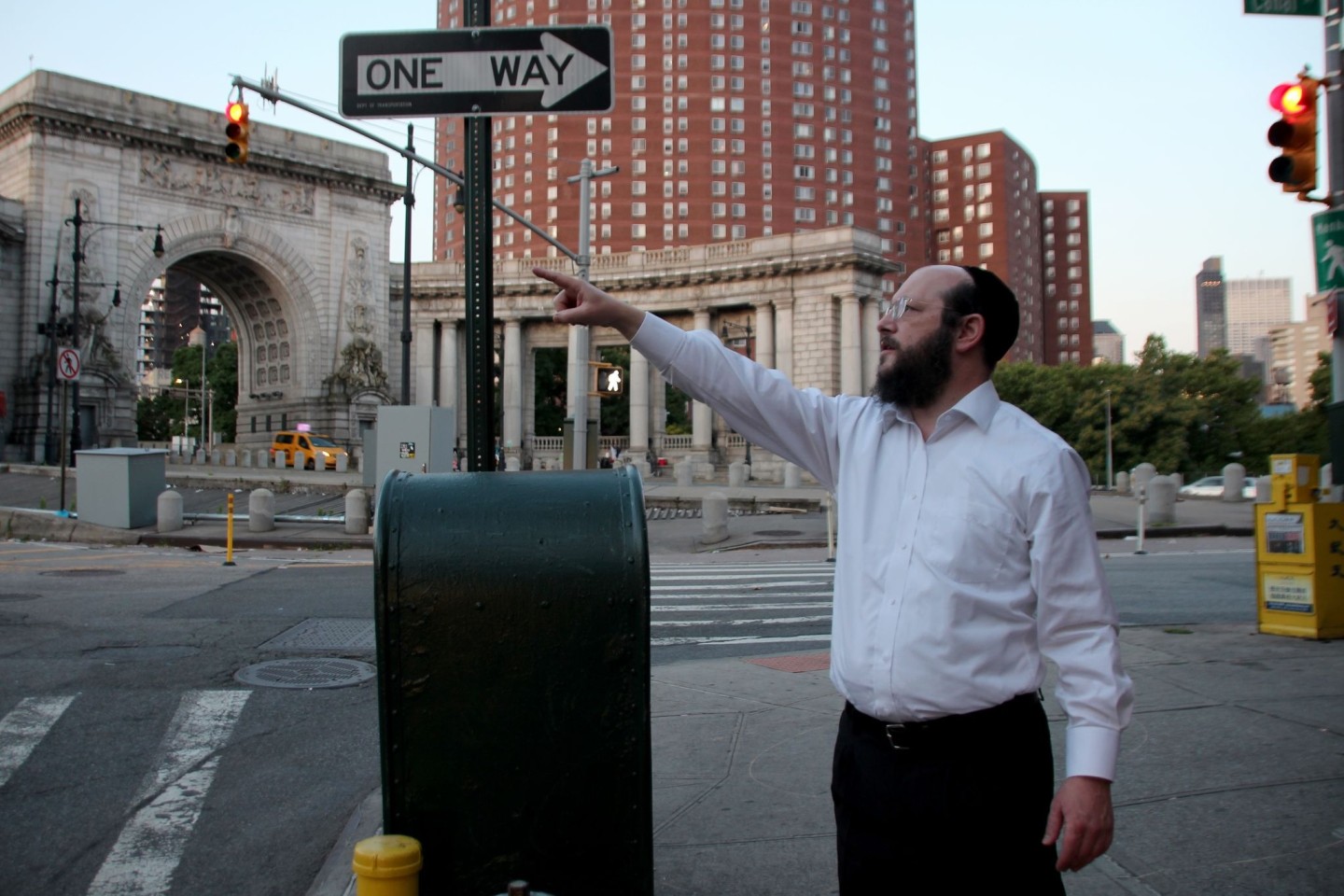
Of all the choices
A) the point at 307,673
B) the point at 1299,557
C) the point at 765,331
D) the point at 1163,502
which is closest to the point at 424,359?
the point at 765,331

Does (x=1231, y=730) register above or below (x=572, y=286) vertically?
below

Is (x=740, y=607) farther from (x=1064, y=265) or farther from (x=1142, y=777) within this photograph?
(x=1064, y=265)

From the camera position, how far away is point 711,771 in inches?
223

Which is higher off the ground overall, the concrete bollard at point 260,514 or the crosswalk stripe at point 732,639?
the concrete bollard at point 260,514

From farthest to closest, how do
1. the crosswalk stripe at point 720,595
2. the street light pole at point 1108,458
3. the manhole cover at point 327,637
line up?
the street light pole at point 1108,458, the crosswalk stripe at point 720,595, the manhole cover at point 327,637

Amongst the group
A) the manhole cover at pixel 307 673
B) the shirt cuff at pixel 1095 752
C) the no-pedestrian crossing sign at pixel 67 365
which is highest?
the no-pedestrian crossing sign at pixel 67 365

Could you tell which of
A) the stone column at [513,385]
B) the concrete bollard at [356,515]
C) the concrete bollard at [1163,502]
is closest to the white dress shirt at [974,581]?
the concrete bollard at [356,515]

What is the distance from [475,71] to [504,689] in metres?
2.42

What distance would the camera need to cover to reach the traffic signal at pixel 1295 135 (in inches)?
330

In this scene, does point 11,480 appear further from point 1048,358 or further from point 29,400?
point 1048,358

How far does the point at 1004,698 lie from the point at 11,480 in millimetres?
37250

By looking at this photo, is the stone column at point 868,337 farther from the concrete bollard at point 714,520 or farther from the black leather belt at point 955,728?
the black leather belt at point 955,728

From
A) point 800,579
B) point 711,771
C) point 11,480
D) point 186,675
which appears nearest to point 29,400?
point 11,480

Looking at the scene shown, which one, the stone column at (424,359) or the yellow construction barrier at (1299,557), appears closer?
the yellow construction barrier at (1299,557)
